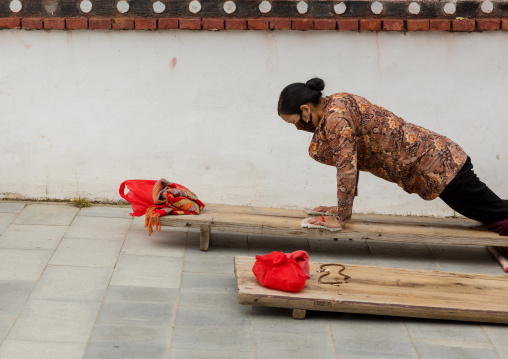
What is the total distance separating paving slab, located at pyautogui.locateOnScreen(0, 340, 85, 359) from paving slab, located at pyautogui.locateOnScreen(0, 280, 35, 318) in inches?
14.2

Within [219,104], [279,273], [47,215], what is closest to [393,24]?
[219,104]

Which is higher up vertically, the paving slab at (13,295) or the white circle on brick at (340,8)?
the white circle on brick at (340,8)

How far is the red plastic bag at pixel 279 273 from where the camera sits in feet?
14.3

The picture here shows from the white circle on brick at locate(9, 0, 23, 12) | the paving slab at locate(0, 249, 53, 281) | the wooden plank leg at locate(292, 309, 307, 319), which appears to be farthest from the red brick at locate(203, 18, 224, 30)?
the wooden plank leg at locate(292, 309, 307, 319)

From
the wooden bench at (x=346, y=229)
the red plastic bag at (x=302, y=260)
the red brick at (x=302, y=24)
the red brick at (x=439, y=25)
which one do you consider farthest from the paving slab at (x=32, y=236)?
the red brick at (x=439, y=25)

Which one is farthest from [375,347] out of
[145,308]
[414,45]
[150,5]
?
[150,5]

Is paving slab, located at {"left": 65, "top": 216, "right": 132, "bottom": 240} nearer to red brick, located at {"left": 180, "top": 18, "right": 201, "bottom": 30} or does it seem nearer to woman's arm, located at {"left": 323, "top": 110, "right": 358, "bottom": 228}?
red brick, located at {"left": 180, "top": 18, "right": 201, "bottom": 30}

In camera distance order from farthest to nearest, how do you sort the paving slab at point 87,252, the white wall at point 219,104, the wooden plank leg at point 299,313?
the white wall at point 219,104, the paving slab at point 87,252, the wooden plank leg at point 299,313

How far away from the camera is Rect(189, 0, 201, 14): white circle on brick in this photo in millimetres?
5875

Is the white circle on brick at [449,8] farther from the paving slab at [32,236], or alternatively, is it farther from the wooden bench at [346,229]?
the paving slab at [32,236]

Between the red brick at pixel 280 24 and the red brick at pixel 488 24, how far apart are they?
1.59 m

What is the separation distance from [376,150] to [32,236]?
2714 millimetres

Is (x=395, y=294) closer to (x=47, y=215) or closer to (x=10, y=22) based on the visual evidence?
(x=47, y=215)

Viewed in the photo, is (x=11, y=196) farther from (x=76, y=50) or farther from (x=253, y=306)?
(x=253, y=306)
